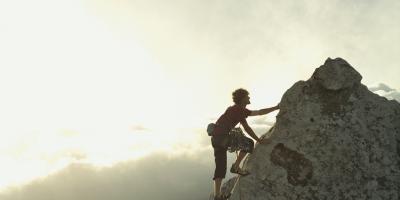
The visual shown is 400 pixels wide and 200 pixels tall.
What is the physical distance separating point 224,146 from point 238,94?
6.87 ft

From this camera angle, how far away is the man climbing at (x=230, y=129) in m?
17.2

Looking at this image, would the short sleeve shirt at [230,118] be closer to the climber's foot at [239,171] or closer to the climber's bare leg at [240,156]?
the climber's bare leg at [240,156]

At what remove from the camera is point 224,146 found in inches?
682

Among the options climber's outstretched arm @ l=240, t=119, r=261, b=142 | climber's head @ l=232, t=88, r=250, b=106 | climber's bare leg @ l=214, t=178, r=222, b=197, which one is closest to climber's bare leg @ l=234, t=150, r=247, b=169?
climber's outstretched arm @ l=240, t=119, r=261, b=142

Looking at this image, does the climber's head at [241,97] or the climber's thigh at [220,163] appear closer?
the climber's head at [241,97]

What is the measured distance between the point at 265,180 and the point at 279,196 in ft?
2.49

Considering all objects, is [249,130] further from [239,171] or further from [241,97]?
[239,171]

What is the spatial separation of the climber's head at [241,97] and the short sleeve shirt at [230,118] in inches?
7.7

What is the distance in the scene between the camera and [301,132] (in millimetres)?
16875

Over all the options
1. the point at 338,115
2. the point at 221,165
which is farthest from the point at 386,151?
the point at 221,165

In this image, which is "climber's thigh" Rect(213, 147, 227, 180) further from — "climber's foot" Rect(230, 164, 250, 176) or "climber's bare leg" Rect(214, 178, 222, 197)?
"climber's foot" Rect(230, 164, 250, 176)

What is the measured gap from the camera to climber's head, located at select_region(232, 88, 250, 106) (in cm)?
1728

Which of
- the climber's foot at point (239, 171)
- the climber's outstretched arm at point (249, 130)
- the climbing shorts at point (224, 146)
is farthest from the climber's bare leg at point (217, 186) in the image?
the climber's outstretched arm at point (249, 130)

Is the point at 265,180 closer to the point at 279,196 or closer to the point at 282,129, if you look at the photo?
the point at 279,196
